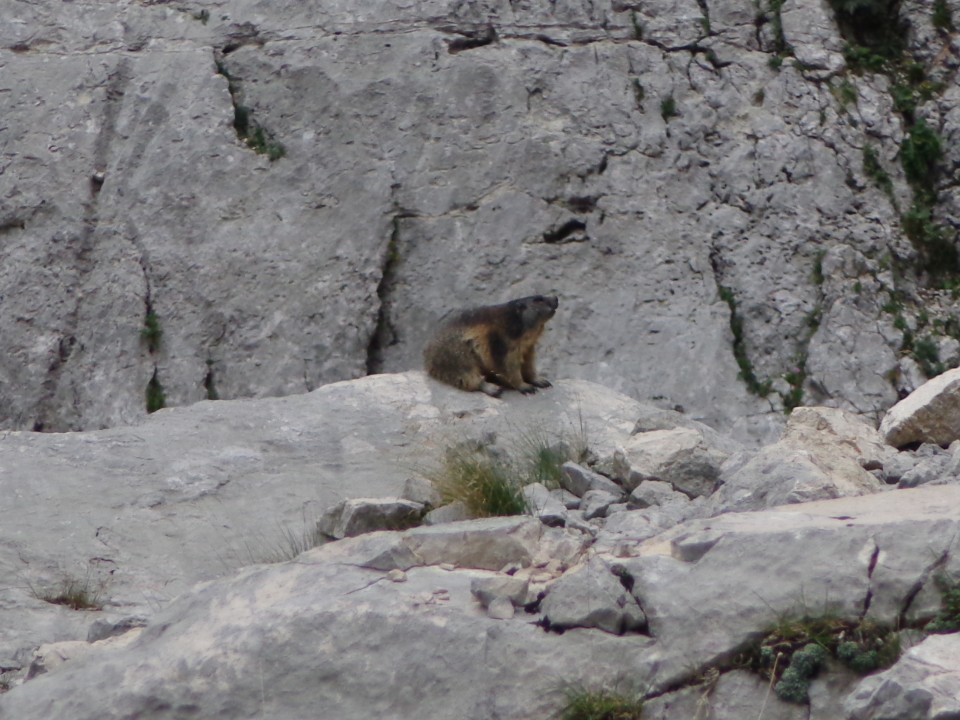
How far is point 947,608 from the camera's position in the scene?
15.6 feet

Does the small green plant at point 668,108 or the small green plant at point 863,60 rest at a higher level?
the small green plant at point 863,60

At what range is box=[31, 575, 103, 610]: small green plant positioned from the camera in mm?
7227

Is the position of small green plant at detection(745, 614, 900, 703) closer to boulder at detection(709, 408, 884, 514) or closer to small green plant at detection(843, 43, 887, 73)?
boulder at detection(709, 408, 884, 514)

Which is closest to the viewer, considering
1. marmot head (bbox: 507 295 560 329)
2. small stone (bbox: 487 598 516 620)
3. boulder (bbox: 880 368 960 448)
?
small stone (bbox: 487 598 516 620)

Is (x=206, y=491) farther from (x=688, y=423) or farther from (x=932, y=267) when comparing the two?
Answer: (x=932, y=267)

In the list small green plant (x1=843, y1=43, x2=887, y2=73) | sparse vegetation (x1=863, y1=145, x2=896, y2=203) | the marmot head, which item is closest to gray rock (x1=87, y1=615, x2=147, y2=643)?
the marmot head

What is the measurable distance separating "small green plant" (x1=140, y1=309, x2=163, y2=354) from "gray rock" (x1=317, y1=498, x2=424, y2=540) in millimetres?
7042

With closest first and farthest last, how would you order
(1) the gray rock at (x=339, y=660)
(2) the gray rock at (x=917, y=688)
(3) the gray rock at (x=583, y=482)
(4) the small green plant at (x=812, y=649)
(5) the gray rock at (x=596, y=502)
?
(2) the gray rock at (x=917, y=688)
(4) the small green plant at (x=812, y=649)
(1) the gray rock at (x=339, y=660)
(5) the gray rock at (x=596, y=502)
(3) the gray rock at (x=583, y=482)

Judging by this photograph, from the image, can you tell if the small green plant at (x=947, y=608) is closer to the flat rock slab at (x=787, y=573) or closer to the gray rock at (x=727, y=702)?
the flat rock slab at (x=787, y=573)

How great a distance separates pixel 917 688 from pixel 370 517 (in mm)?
3466

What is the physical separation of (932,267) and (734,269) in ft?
6.91

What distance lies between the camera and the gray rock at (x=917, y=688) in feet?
13.6

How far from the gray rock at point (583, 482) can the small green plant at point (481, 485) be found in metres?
0.28

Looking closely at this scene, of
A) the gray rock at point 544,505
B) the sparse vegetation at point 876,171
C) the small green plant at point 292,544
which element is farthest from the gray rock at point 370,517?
the sparse vegetation at point 876,171
